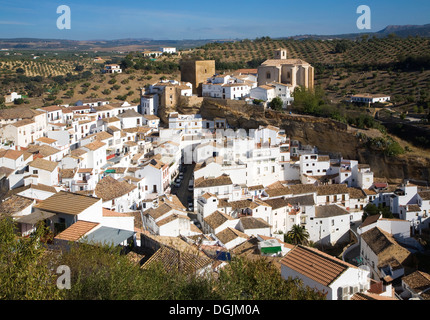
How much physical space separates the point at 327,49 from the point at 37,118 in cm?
3461

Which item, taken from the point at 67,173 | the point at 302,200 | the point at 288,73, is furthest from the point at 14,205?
the point at 288,73

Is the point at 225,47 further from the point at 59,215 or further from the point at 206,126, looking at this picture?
the point at 59,215

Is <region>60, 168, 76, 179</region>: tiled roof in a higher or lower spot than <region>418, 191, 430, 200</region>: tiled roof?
higher

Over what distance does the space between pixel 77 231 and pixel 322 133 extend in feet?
60.5

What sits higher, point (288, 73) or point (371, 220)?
point (288, 73)

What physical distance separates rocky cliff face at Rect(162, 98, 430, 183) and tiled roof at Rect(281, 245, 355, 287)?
14754mm

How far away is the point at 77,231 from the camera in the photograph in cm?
1034

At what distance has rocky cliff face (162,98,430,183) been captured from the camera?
76.2 feet

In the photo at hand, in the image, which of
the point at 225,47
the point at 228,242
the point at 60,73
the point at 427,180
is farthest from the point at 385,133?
the point at 60,73

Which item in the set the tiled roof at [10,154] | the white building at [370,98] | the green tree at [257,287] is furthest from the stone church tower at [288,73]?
the green tree at [257,287]

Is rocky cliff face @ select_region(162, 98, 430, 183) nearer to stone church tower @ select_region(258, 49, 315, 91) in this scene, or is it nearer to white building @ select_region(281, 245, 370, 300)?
stone church tower @ select_region(258, 49, 315, 91)

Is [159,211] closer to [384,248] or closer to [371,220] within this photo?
[384,248]

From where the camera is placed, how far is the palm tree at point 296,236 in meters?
18.8

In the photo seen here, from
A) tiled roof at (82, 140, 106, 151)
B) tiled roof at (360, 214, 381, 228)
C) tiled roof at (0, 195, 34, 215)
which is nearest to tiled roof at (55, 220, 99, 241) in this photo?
tiled roof at (0, 195, 34, 215)
